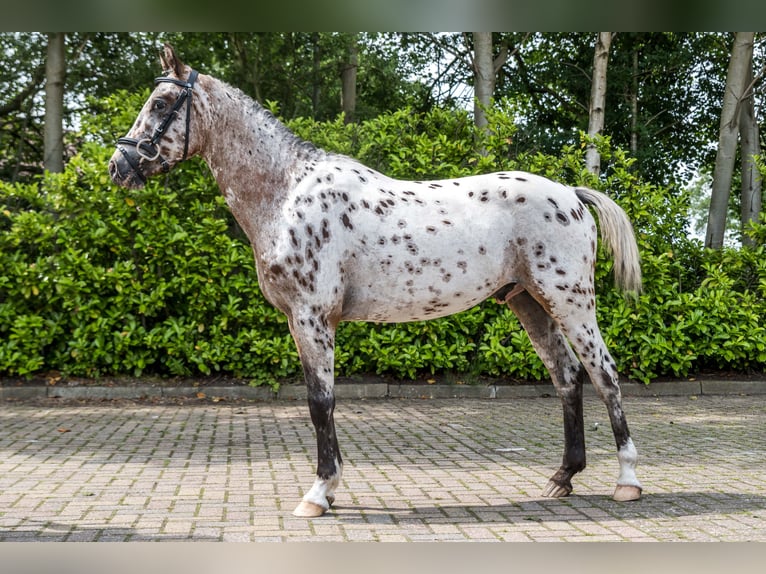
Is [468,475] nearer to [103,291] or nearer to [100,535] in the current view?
[100,535]

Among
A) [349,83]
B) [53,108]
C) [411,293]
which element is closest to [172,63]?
[411,293]

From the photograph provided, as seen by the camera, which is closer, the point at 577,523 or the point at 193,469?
the point at 577,523

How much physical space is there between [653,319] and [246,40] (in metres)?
10.6

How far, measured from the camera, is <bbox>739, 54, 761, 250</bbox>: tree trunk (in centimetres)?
1378

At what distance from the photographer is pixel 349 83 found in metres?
16.7

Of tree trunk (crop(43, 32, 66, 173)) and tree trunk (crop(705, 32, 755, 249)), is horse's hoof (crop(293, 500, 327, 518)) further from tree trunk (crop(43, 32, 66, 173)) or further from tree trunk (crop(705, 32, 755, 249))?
tree trunk (crop(705, 32, 755, 249))

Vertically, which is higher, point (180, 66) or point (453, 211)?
point (180, 66)

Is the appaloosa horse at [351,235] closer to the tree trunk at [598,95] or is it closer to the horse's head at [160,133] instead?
the horse's head at [160,133]

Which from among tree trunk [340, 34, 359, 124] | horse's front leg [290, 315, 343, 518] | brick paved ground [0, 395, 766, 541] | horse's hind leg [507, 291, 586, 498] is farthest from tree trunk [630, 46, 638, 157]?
horse's front leg [290, 315, 343, 518]

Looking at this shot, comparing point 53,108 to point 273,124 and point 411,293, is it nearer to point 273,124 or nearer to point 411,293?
point 273,124

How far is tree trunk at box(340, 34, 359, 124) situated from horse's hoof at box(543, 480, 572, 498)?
1262 centimetres

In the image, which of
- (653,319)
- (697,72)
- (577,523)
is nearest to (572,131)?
(697,72)

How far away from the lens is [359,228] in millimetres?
4496

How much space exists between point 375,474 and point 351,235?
6.59ft
